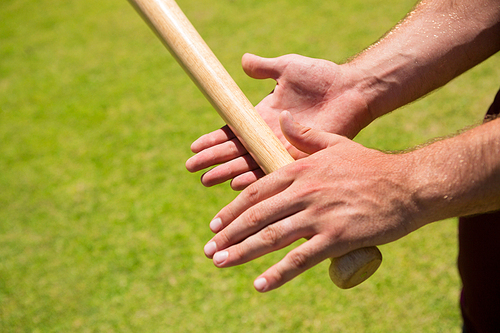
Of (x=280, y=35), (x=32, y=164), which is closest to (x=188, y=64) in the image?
(x=32, y=164)

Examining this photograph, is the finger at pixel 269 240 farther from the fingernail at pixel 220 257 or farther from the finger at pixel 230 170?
the finger at pixel 230 170

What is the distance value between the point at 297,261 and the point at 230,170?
71 centimetres

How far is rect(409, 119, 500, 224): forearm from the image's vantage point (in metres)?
1.40

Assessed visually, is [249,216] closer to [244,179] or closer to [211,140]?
[244,179]

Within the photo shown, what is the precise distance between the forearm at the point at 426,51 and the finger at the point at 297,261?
1.07 metres

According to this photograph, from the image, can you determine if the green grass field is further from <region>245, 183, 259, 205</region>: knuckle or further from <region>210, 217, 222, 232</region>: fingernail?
<region>245, 183, 259, 205</region>: knuckle

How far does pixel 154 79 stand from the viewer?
6957mm

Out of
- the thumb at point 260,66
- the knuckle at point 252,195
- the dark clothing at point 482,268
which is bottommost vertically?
the dark clothing at point 482,268

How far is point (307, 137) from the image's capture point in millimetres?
1763

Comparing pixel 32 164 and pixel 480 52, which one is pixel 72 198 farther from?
pixel 480 52

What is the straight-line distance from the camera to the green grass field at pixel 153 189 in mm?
3742

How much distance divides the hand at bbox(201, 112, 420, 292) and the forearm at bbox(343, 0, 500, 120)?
2.44 ft

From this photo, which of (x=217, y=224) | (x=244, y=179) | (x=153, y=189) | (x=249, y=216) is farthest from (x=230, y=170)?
(x=153, y=189)

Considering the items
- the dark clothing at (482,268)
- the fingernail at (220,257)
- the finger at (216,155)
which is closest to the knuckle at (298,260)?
the fingernail at (220,257)
